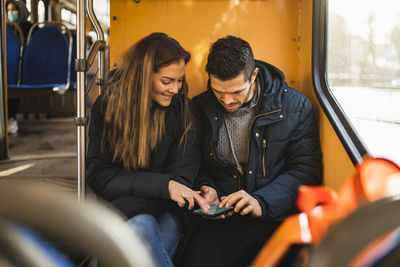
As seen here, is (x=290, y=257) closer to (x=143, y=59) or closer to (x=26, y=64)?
(x=143, y=59)

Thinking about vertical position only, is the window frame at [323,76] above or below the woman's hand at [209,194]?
above

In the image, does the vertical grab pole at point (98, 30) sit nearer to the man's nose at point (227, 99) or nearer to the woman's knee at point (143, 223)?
the man's nose at point (227, 99)

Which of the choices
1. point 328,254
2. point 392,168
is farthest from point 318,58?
point 328,254

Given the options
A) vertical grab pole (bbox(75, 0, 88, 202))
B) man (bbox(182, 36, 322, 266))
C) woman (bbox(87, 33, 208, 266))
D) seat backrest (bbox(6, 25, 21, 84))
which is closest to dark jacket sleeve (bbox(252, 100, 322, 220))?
man (bbox(182, 36, 322, 266))

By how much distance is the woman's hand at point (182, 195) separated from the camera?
1889mm

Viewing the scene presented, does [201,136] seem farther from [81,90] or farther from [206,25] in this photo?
[206,25]

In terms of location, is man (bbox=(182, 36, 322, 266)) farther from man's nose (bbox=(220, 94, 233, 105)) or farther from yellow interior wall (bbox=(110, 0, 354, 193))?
yellow interior wall (bbox=(110, 0, 354, 193))

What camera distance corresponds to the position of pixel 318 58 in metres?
2.33

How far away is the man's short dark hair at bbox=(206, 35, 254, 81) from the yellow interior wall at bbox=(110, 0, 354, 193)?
0.61 meters

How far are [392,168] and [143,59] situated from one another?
125cm

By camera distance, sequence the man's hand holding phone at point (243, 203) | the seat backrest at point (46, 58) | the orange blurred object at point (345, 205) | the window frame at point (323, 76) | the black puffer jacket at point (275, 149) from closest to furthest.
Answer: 1. the orange blurred object at point (345, 205)
2. the man's hand holding phone at point (243, 203)
3. the window frame at point (323, 76)
4. the black puffer jacket at point (275, 149)
5. the seat backrest at point (46, 58)

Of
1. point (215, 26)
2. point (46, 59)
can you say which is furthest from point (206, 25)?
point (46, 59)

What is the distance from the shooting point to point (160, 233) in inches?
74.3

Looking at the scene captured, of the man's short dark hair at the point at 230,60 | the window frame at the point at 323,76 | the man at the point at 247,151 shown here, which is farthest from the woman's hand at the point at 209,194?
the window frame at the point at 323,76
